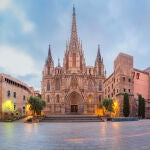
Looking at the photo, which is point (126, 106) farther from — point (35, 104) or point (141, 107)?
point (35, 104)

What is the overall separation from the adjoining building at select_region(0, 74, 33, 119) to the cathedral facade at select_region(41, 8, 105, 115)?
1302 centimetres

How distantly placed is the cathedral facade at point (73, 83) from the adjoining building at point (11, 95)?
13017mm

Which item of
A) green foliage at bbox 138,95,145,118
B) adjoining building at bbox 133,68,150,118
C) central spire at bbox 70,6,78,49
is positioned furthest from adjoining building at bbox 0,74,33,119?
adjoining building at bbox 133,68,150,118

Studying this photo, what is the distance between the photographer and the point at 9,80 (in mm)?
49938

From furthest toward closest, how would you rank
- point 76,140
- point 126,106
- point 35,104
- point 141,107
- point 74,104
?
1. point 74,104
2. point 141,107
3. point 126,106
4. point 35,104
5. point 76,140

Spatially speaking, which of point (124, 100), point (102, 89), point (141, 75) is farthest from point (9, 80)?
point (102, 89)

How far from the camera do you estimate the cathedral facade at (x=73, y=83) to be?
72.6 meters

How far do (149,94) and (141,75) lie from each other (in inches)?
191

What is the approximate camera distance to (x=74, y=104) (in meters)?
73.2

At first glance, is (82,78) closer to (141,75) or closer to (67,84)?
(67,84)

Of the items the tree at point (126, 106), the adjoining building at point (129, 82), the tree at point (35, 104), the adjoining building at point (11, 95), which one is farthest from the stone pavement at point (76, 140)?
the adjoining building at point (129, 82)

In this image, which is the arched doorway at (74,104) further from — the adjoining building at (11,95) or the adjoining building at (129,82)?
the adjoining building at (129,82)

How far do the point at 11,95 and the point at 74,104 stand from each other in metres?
26.4

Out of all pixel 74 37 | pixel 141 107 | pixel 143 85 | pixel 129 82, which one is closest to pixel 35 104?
pixel 129 82
